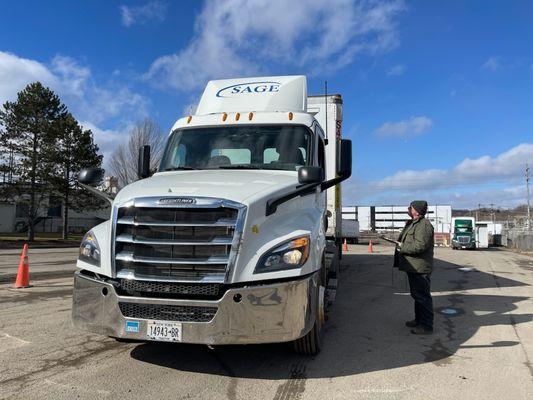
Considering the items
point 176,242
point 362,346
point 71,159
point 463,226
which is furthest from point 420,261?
point 463,226

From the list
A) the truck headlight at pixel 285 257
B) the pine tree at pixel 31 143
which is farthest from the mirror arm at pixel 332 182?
the pine tree at pixel 31 143

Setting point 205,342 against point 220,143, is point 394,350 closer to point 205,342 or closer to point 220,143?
point 205,342

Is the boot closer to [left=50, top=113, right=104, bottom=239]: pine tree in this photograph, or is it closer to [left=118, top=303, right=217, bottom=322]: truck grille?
[left=118, top=303, right=217, bottom=322]: truck grille

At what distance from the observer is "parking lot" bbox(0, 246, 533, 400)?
14.3ft

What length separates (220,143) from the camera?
255 inches

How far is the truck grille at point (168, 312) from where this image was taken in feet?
14.0

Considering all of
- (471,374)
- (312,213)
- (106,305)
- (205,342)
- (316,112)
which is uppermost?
(316,112)

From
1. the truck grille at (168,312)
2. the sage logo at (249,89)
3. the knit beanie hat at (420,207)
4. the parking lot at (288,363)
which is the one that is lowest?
the parking lot at (288,363)

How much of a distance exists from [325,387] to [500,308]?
19.6ft

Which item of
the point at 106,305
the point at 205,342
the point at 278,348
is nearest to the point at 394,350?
the point at 278,348

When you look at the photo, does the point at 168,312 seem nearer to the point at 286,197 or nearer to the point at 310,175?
the point at 286,197

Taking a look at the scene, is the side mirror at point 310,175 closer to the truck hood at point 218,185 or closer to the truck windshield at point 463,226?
the truck hood at point 218,185

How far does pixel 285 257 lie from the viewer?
441 centimetres

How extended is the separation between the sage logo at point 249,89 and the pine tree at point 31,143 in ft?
110
